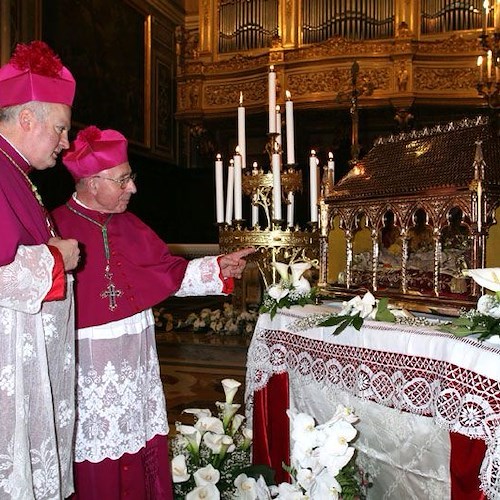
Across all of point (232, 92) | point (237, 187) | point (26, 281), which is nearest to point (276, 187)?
point (237, 187)

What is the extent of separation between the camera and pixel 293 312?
2.89m

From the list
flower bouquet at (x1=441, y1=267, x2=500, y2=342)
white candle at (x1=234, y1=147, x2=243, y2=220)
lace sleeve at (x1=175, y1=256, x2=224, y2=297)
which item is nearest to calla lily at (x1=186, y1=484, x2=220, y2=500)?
lace sleeve at (x1=175, y1=256, x2=224, y2=297)

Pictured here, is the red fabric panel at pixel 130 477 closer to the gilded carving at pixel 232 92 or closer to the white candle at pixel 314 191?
the white candle at pixel 314 191

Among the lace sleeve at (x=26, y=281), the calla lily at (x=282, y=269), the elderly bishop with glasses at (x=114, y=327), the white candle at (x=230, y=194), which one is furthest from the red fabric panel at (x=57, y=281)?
the white candle at (x=230, y=194)

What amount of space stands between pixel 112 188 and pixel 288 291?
1.04 metres

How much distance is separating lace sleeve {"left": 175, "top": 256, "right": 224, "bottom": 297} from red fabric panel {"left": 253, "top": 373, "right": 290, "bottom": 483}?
58cm

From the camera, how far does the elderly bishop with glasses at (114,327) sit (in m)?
2.37

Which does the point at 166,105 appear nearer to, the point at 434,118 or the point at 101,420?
the point at 434,118

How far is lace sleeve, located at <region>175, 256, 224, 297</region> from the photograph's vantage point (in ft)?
9.04

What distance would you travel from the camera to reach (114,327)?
244cm

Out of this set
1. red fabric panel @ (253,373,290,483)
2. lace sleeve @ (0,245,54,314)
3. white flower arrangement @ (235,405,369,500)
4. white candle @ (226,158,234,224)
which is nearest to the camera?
lace sleeve @ (0,245,54,314)

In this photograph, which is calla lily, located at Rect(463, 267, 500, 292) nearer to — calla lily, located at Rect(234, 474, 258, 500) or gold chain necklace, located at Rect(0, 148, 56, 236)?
calla lily, located at Rect(234, 474, 258, 500)

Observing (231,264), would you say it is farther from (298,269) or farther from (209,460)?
(209,460)

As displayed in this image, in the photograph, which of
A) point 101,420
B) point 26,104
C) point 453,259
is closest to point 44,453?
point 101,420
